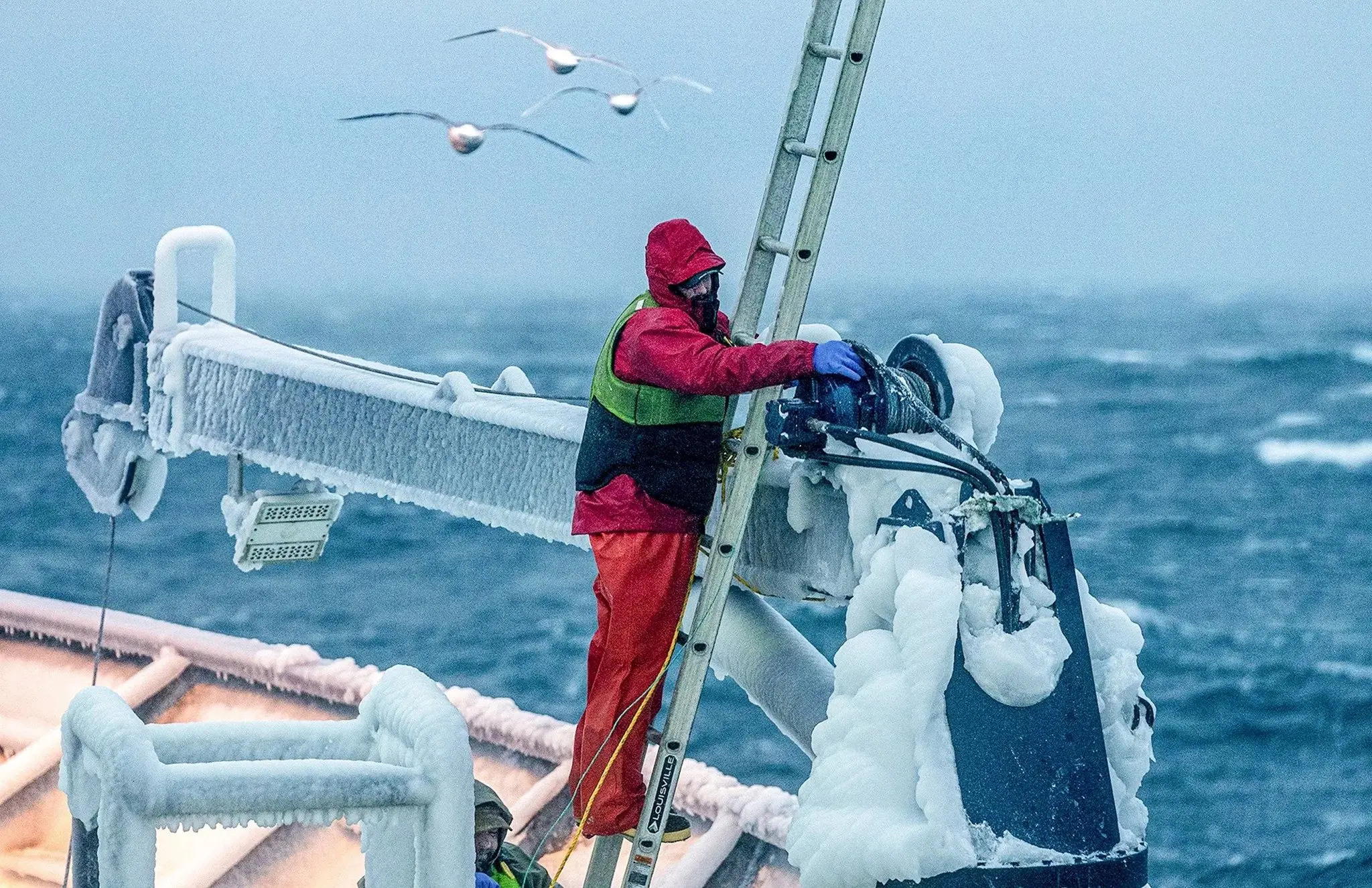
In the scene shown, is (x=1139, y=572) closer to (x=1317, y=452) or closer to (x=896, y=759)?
(x=1317, y=452)

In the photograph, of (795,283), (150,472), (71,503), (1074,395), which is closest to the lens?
(795,283)

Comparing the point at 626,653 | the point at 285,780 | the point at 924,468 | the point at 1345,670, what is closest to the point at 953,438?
the point at 924,468

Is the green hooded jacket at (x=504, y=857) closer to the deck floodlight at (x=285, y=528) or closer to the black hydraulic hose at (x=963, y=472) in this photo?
the black hydraulic hose at (x=963, y=472)

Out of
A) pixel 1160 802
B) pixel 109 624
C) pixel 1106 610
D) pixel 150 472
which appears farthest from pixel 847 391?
pixel 1160 802

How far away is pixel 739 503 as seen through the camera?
276 cm

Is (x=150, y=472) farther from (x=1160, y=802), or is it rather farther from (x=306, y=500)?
(x=1160, y=802)

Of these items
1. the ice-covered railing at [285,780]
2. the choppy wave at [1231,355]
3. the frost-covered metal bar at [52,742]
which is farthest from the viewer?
the choppy wave at [1231,355]

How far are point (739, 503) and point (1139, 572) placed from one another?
18.6m

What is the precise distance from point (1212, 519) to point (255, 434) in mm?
20824

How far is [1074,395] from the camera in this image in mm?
32594

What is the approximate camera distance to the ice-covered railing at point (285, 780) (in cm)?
205

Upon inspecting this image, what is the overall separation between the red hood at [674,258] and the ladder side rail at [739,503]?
18cm

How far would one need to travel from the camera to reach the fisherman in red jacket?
2.83 metres

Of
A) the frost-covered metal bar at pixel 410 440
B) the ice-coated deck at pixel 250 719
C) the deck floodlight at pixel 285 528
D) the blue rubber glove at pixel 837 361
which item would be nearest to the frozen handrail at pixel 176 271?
the frost-covered metal bar at pixel 410 440
